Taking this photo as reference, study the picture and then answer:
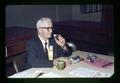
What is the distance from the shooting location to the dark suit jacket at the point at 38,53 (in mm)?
1862

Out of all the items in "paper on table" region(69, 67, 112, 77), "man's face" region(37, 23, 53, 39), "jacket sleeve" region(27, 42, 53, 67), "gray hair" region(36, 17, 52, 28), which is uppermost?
"gray hair" region(36, 17, 52, 28)

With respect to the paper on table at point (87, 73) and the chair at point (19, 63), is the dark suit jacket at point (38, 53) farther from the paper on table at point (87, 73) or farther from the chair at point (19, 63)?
the paper on table at point (87, 73)

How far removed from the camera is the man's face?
1.85m

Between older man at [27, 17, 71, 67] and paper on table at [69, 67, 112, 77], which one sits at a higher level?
older man at [27, 17, 71, 67]

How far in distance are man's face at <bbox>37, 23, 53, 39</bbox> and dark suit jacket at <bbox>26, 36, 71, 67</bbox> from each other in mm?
32

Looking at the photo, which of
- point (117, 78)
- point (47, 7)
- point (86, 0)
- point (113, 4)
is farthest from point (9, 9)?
point (117, 78)

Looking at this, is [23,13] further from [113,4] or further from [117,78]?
[117,78]

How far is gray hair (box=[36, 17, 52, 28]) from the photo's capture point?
1.84 meters

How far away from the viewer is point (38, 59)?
1.88 m

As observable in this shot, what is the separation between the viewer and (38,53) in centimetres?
188

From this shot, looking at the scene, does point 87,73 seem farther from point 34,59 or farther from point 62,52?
point 34,59

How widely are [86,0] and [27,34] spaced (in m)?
0.44

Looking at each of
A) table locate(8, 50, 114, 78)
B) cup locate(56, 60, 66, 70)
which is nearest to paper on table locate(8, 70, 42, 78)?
table locate(8, 50, 114, 78)

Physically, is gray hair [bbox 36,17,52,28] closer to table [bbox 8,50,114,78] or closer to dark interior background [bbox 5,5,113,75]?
dark interior background [bbox 5,5,113,75]
